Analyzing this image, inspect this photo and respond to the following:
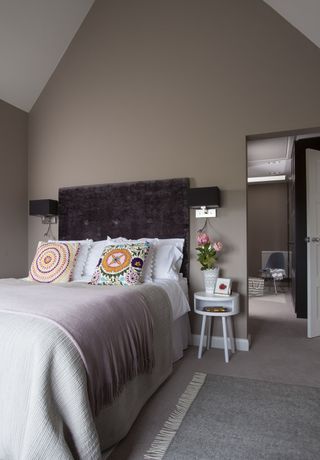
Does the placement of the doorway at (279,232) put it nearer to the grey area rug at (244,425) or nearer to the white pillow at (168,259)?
the white pillow at (168,259)

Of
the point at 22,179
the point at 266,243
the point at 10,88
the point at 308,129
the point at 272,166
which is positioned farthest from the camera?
the point at 266,243

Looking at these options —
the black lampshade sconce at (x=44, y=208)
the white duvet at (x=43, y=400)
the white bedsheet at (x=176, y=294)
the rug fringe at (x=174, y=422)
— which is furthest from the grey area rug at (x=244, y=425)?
the black lampshade sconce at (x=44, y=208)

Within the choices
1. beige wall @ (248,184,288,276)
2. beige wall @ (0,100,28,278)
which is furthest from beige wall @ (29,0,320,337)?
beige wall @ (248,184,288,276)

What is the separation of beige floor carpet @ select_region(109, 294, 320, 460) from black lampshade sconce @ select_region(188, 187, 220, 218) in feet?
4.59

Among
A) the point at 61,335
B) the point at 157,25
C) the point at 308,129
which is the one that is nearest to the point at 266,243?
the point at 308,129

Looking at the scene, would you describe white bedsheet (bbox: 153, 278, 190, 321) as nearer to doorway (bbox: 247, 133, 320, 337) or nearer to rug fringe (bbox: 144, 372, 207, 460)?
rug fringe (bbox: 144, 372, 207, 460)

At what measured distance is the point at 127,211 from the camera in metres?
3.44

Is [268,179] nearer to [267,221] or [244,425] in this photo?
[267,221]

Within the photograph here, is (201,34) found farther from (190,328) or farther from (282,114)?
(190,328)

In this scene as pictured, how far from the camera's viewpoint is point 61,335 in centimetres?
137

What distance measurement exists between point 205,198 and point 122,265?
104 cm

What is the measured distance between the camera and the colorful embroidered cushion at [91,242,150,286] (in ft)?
8.34

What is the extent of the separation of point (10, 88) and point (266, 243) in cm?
625

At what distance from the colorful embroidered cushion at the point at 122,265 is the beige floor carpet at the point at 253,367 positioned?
2.81 ft
